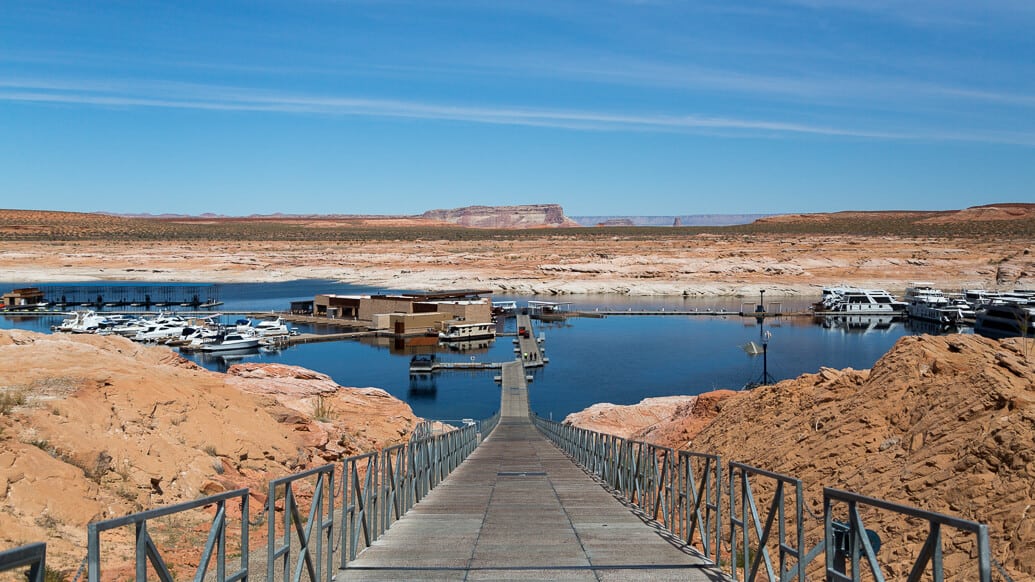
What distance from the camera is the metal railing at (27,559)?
3.51 metres

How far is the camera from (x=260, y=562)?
880 centimetres

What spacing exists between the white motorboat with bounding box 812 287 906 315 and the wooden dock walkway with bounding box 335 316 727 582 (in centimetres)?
9346

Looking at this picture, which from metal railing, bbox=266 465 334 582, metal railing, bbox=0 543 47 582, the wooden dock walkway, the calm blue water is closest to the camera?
metal railing, bbox=0 543 47 582

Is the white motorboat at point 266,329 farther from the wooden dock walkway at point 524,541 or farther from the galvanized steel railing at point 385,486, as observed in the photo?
the wooden dock walkway at point 524,541

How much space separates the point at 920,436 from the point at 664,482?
3.95m

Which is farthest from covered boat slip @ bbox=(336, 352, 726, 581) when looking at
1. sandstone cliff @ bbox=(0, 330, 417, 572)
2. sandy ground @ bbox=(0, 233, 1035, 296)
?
sandy ground @ bbox=(0, 233, 1035, 296)

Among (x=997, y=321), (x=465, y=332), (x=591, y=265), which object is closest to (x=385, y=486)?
(x=997, y=321)

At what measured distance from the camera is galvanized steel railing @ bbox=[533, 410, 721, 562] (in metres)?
8.77

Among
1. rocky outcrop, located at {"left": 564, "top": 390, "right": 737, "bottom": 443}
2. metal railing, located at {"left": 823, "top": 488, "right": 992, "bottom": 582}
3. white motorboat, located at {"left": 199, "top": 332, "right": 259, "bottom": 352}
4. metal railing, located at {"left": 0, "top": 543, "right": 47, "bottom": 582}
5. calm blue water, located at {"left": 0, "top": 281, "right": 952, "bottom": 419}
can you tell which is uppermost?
metal railing, located at {"left": 0, "top": 543, "right": 47, "bottom": 582}

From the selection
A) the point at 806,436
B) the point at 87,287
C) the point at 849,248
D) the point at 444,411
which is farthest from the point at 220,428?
the point at 849,248

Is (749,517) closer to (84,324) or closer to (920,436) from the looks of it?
(920,436)

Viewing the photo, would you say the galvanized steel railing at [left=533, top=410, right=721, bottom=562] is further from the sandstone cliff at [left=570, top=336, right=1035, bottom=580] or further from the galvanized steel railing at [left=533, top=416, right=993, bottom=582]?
the sandstone cliff at [left=570, top=336, right=1035, bottom=580]

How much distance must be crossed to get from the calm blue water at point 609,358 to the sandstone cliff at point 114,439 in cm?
3597

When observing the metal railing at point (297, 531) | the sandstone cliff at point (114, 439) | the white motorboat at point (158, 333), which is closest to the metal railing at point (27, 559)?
the metal railing at point (297, 531)
